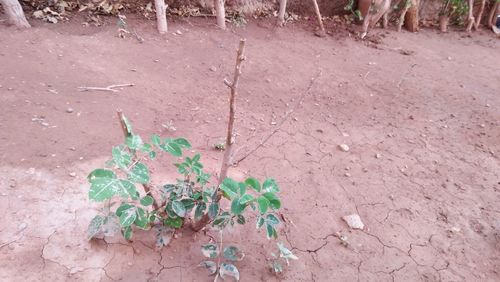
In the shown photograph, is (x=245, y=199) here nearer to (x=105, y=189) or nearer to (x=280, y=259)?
(x=105, y=189)

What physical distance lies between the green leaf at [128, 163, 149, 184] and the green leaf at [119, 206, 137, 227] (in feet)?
0.73

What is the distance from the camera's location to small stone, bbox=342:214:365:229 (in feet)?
6.57

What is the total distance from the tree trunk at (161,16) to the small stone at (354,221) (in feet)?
10.00

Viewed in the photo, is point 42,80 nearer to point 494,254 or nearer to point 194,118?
point 194,118

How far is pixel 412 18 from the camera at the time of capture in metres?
5.04

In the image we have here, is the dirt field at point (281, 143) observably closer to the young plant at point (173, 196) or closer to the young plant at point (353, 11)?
the young plant at point (173, 196)

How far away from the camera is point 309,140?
8.88 ft

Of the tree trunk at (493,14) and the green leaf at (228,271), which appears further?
the tree trunk at (493,14)

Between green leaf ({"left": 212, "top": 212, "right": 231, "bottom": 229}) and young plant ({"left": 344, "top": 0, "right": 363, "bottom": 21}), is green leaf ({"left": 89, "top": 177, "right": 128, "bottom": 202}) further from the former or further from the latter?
young plant ({"left": 344, "top": 0, "right": 363, "bottom": 21})

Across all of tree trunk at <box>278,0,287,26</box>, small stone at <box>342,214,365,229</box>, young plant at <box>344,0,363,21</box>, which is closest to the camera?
small stone at <box>342,214,365,229</box>

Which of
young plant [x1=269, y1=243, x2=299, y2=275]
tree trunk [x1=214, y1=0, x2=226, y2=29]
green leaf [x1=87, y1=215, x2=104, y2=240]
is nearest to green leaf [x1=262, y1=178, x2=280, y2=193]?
young plant [x1=269, y1=243, x2=299, y2=275]

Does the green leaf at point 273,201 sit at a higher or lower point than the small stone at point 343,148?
higher

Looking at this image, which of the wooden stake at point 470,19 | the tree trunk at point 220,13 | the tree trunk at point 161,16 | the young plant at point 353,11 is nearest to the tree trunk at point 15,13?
the tree trunk at point 161,16

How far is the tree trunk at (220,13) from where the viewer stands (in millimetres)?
4082
